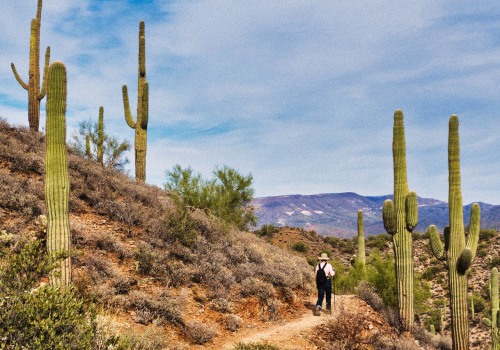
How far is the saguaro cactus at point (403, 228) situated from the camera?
12039mm

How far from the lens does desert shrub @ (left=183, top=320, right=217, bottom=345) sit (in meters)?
9.30

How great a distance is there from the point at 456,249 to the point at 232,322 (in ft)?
23.8

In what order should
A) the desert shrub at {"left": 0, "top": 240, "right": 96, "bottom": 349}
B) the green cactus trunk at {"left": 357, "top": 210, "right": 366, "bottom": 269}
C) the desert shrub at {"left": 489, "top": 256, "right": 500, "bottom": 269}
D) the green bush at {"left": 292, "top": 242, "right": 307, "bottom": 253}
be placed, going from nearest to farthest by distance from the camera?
1. the desert shrub at {"left": 0, "top": 240, "right": 96, "bottom": 349}
2. the green cactus trunk at {"left": 357, "top": 210, "right": 366, "bottom": 269}
3. the desert shrub at {"left": 489, "top": 256, "right": 500, "bottom": 269}
4. the green bush at {"left": 292, "top": 242, "right": 307, "bottom": 253}

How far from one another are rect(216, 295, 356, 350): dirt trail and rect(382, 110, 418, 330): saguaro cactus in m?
2.27

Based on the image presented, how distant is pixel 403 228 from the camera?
1225 cm

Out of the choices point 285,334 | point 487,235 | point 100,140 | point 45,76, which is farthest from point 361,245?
point 487,235

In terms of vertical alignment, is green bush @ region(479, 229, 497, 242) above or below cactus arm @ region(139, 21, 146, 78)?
below

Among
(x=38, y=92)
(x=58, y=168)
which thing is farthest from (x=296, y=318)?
(x=38, y=92)

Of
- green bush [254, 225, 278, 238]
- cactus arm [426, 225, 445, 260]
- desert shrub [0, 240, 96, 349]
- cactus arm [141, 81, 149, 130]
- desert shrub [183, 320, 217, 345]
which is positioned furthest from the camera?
green bush [254, 225, 278, 238]

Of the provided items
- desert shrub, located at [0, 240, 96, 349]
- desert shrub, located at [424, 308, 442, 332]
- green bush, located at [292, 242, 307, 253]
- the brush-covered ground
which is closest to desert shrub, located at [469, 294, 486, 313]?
desert shrub, located at [424, 308, 442, 332]

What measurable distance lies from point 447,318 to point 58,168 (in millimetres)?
28421

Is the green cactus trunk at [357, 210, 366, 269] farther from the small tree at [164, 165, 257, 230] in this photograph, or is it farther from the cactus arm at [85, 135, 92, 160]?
the cactus arm at [85, 135, 92, 160]

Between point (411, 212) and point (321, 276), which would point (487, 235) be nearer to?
point (411, 212)

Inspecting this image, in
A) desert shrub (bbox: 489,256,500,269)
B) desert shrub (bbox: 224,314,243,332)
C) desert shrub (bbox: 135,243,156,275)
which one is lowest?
desert shrub (bbox: 489,256,500,269)
